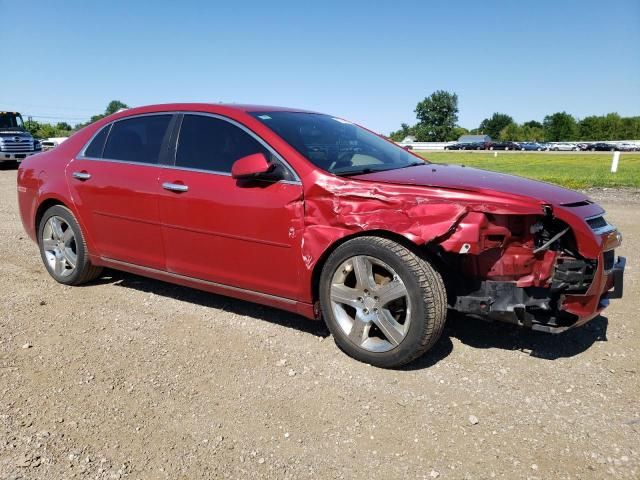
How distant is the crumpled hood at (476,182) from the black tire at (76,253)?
9.14 feet

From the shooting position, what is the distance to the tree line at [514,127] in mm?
103750

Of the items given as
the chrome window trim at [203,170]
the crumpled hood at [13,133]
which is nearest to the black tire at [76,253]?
the chrome window trim at [203,170]

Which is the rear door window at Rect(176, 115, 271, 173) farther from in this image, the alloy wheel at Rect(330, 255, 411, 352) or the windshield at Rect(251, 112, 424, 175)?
the alloy wheel at Rect(330, 255, 411, 352)

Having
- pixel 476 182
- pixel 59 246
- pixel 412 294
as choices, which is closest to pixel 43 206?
pixel 59 246

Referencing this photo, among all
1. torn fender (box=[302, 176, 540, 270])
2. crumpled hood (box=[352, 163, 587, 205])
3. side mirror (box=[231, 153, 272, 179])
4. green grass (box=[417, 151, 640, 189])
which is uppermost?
side mirror (box=[231, 153, 272, 179])

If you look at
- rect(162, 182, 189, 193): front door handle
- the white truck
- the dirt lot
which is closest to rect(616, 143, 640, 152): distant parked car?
the white truck

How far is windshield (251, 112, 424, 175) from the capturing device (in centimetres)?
378

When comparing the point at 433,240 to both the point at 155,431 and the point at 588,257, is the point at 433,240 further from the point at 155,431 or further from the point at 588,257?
the point at 155,431

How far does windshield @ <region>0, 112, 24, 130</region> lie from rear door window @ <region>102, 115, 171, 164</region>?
880 inches

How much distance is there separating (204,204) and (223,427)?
1701mm

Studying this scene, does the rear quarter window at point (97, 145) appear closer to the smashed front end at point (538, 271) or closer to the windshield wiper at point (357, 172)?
the windshield wiper at point (357, 172)

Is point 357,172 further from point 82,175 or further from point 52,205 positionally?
point 52,205

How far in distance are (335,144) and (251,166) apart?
0.80 meters

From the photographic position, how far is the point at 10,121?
23.9 metres
